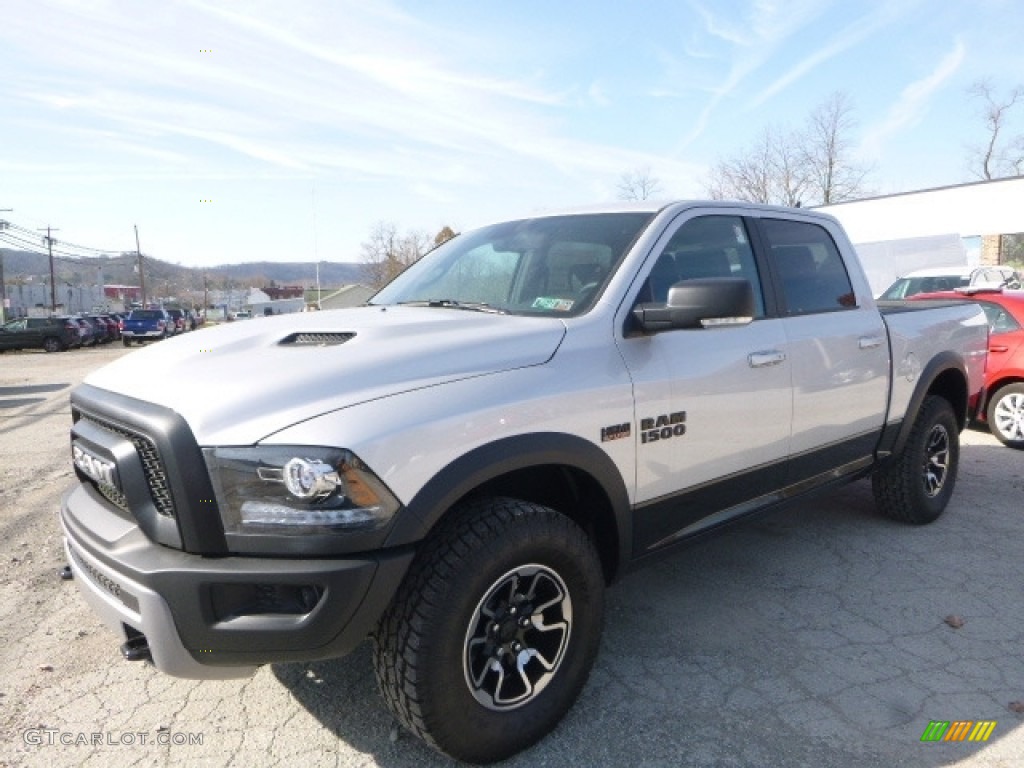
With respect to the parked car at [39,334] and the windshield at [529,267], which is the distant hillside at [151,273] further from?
the windshield at [529,267]

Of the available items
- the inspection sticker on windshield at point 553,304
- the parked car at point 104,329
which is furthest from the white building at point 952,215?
the parked car at point 104,329

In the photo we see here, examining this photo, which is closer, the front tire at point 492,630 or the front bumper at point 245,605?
the front bumper at point 245,605

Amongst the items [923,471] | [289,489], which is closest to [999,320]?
[923,471]

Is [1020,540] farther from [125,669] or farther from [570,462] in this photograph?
[125,669]

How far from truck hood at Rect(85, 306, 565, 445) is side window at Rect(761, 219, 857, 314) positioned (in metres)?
1.60

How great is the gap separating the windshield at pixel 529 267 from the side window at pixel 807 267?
0.95 m

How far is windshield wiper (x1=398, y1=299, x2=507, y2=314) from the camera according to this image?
117 inches

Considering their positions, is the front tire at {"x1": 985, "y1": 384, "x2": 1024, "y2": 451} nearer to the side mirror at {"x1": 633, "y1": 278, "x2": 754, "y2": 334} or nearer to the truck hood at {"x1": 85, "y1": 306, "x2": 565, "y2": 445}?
the side mirror at {"x1": 633, "y1": 278, "x2": 754, "y2": 334}

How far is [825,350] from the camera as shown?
11.8 feet

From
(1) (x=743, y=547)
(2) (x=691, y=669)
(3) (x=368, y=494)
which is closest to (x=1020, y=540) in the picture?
(1) (x=743, y=547)

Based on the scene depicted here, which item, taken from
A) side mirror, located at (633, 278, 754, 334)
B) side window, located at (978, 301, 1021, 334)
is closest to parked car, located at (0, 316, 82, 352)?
side window, located at (978, 301, 1021, 334)

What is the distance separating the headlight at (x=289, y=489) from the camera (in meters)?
1.93

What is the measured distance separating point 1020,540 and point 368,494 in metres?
4.38

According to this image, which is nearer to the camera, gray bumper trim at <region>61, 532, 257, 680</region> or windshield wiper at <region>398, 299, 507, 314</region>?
gray bumper trim at <region>61, 532, 257, 680</region>
